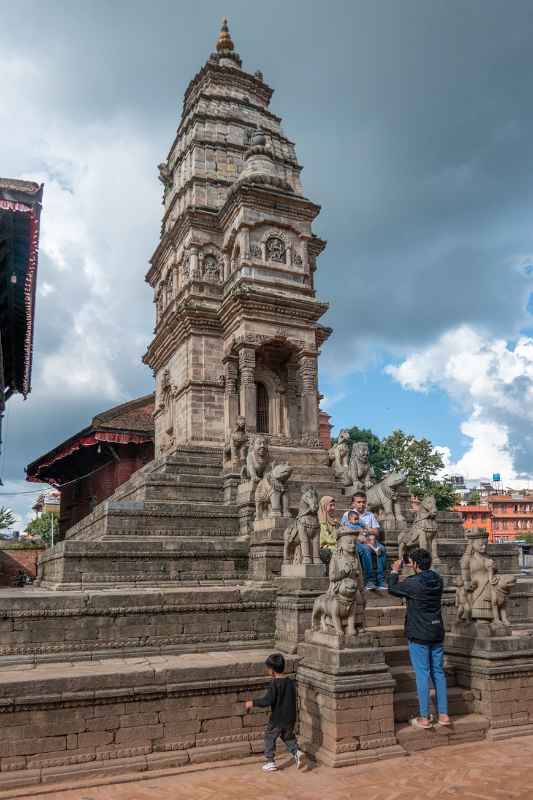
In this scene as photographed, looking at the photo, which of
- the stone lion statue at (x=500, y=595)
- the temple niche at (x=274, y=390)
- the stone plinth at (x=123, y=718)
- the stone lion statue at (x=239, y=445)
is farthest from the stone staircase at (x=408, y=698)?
the temple niche at (x=274, y=390)

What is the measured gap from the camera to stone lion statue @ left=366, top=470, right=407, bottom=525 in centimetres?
1436

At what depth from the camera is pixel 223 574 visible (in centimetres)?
1316

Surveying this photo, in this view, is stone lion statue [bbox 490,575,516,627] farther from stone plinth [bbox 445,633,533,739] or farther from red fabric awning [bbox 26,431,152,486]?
red fabric awning [bbox 26,431,152,486]

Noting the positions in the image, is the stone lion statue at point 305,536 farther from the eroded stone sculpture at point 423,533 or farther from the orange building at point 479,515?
the orange building at point 479,515

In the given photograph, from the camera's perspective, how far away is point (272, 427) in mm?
21203

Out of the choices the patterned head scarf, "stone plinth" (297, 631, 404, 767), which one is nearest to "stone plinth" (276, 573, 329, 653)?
"stone plinth" (297, 631, 404, 767)

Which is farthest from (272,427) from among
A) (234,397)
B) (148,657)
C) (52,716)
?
(52,716)

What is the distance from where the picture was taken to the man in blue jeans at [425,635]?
798 centimetres

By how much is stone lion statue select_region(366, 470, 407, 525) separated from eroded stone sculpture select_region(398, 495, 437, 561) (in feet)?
4.12

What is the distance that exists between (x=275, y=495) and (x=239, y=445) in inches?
177

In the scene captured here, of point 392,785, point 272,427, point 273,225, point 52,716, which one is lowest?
point 392,785

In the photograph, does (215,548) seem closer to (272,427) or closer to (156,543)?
(156,543)

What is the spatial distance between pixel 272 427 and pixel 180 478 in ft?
16.5

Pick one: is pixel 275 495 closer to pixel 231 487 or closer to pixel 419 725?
pixel 231 487
